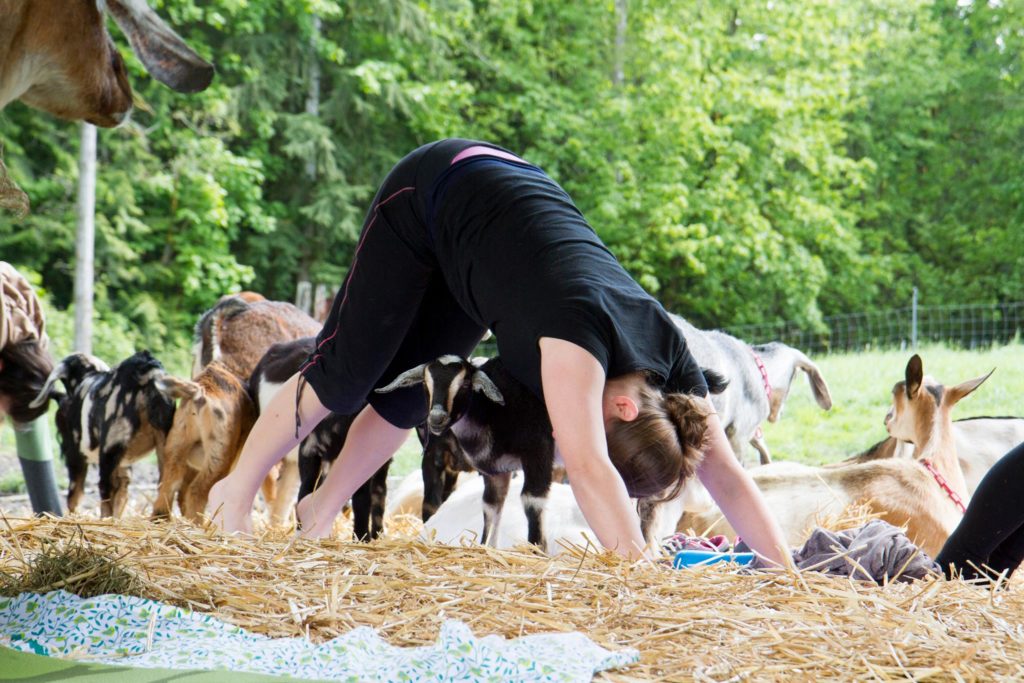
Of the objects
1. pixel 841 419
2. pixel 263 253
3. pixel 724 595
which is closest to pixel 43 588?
pixel 724 595

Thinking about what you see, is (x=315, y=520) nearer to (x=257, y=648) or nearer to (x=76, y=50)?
(x=257, y=648)

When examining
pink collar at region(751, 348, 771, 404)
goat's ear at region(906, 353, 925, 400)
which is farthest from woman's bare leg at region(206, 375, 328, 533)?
pink collar at region(751, 348, 771, 404)

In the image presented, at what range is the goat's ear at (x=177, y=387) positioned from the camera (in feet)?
19.3

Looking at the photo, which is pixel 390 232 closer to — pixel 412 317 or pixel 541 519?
pixel 412 317

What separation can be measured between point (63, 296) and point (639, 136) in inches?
480

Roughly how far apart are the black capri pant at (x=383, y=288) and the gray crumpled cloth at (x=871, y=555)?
1.48m

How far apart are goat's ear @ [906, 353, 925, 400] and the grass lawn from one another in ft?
15.8

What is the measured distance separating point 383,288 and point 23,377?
262cm

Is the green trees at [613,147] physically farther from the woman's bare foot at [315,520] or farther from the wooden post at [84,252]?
the woman's bare foot at [315,520]

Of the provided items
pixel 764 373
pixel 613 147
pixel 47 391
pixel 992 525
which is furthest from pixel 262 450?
pixel 613 147

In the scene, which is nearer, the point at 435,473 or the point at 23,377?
the point at 23,377

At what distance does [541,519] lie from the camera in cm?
420

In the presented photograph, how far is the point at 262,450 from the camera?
14.1 ft

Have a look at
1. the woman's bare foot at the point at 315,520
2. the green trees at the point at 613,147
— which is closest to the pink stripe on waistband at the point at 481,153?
the woman's bare foot at the point at 315,520
